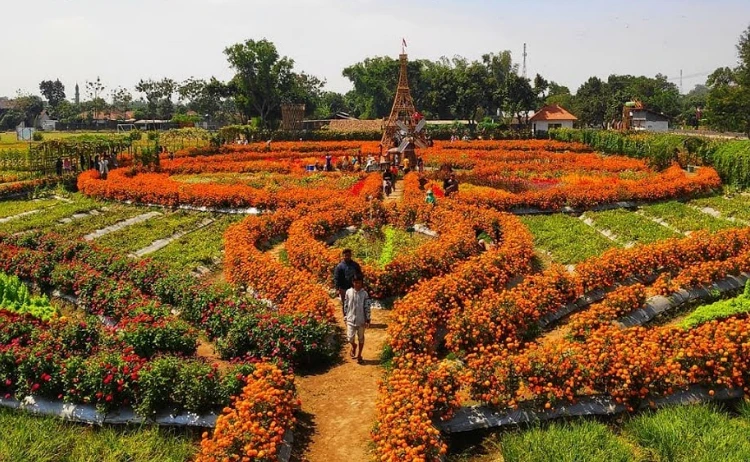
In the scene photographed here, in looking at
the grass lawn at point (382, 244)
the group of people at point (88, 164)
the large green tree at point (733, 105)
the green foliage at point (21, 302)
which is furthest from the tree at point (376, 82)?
the green foliage at point (21, 302)

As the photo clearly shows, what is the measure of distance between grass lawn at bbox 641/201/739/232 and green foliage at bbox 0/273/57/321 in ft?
54.0

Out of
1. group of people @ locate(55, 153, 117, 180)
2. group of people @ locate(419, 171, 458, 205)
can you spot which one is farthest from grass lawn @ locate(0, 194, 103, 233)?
group of people @ locate(419, 171, 458, 205)

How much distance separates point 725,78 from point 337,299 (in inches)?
3251

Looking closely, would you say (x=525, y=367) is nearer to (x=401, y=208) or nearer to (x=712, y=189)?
(x=401, y=208)

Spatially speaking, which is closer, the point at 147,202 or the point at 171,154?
the point at 147,202

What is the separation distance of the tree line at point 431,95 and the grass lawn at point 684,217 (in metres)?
41.8

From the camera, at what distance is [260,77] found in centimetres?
7275

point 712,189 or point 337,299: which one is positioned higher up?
point 712,189

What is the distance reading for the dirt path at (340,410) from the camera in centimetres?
722

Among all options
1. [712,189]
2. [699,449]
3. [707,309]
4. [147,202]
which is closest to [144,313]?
[699,449]

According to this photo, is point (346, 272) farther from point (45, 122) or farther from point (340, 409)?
Answer: point (45, 122)

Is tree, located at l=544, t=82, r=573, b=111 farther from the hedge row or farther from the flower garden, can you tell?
the flower garden

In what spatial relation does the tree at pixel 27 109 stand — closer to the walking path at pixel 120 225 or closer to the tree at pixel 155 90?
the tree at pixel 155 90

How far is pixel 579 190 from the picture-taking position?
2116cm
